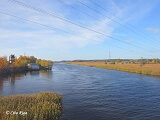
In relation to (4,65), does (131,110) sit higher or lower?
lower

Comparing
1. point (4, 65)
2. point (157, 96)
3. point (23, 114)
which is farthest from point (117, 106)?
point (4, 65)

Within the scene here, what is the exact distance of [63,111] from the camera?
18.2 metres

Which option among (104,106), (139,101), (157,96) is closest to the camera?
(104,106)

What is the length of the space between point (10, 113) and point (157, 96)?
25.2 m

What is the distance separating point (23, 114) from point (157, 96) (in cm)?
2415

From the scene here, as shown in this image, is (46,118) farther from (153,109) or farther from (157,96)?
(157,96)

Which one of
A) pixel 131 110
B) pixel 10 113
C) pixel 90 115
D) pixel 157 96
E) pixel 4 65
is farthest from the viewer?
pixel 4 65

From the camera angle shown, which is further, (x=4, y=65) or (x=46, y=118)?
(x=4, y=65)

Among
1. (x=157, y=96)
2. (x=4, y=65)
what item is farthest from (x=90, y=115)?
(x=4, y=65)

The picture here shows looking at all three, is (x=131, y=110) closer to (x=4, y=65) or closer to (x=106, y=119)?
(x=106, y=119)

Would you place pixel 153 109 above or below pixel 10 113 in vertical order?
below

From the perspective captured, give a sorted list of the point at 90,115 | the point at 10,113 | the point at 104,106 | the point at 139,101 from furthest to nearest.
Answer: the point at 139,101 < the point at 104,106 < the point at 90,115 < the point at 10,113

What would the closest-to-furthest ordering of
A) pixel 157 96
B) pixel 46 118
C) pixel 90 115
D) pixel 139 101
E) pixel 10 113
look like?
1. pixel 10 113
2. pixel 46 118
3. pixel 90 115
4. pixel 139 101
5. pixel 157 96

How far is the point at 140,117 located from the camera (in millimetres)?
16906
